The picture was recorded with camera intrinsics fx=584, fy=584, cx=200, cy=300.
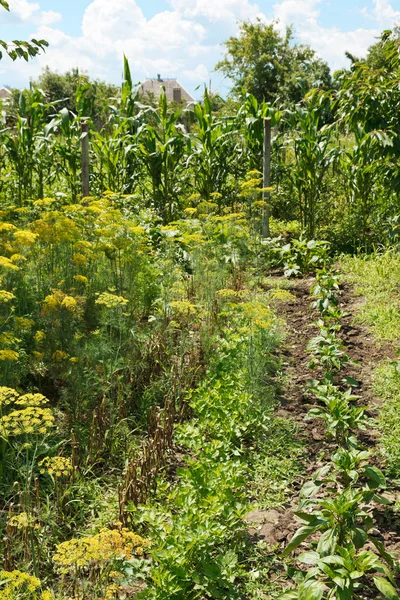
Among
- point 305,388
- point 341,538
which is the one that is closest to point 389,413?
point 305,388

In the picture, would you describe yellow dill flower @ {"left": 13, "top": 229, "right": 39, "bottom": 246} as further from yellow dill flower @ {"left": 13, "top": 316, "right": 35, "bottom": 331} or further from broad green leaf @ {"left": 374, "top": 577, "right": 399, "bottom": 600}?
broad green leaf @ {"left": 374, "top": 577, "right": 399, "bottom": 600}

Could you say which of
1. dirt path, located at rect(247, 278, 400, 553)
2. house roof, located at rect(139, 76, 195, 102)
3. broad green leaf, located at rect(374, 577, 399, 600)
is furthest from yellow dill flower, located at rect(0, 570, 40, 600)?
house roof, located at rect(139, 76, 195, 102)

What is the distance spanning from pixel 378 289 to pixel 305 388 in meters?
2.63

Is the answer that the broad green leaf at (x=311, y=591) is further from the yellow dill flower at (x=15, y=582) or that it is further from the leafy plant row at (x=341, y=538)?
the yellow dill flower at (x=15, y=582)

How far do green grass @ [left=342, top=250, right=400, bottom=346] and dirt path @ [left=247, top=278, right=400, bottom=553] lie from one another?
5.2 inches

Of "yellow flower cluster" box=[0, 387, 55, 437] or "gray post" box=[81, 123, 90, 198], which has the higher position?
"gray post" box=[81, 123, 90, 198]

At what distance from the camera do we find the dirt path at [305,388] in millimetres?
3205

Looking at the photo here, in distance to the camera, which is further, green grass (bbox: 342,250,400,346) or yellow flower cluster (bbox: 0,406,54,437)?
green grass (bbox: 342,250,400,346)

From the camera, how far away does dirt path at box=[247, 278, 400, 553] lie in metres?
3.21

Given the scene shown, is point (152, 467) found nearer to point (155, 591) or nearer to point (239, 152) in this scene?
Result: point (155, 591)

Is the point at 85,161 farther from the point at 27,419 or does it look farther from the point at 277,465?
the point at 27,419

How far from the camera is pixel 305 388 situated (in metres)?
4.90

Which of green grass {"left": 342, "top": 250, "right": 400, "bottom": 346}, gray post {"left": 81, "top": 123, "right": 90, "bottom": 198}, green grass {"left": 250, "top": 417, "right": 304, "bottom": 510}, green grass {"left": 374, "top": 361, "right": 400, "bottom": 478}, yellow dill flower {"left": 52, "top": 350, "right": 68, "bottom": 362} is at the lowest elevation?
green grass {"left": 250, "top": 417, "right": 304, "bottom": 510}

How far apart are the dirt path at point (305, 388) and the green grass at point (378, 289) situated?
133 mm
